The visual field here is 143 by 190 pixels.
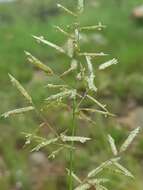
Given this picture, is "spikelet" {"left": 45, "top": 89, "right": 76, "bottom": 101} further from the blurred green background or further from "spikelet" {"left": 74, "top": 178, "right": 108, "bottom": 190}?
the blurred green background

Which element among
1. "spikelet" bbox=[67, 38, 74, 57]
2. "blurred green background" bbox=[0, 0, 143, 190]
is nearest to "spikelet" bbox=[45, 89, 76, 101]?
"spikelet" bbox=[67, 38, 74, 57]

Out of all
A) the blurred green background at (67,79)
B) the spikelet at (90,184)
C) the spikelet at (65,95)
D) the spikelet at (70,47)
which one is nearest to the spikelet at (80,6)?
the spikelet at (70,47)

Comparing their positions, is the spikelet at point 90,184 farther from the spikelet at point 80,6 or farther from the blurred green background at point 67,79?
the blurred green background at point 67,79

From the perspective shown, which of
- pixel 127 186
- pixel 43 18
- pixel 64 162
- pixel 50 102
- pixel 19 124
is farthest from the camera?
pixel 43 18

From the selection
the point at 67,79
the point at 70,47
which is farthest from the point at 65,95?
the point at 67,79

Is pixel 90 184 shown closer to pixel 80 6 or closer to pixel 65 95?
pixel 65 95

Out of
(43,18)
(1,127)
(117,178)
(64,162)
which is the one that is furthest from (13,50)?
(117,178)

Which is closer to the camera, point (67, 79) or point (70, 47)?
point (70, 47)

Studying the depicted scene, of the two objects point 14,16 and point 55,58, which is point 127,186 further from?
point 14,16
